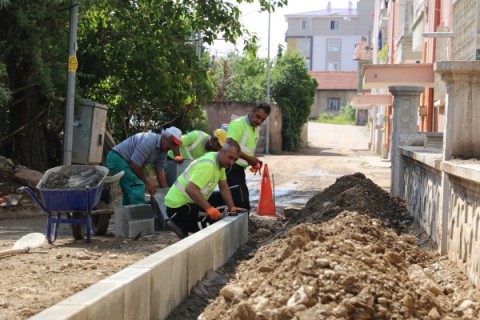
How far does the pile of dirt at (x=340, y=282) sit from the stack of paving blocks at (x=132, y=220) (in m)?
1.90

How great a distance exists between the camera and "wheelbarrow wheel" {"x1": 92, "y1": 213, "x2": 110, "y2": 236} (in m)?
11.2

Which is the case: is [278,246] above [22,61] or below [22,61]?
below

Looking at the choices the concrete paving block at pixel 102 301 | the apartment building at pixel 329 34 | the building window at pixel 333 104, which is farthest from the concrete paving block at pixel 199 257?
the apartment building at pixel 329 34

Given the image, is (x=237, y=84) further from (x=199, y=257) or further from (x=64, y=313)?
(x=64, y=313)

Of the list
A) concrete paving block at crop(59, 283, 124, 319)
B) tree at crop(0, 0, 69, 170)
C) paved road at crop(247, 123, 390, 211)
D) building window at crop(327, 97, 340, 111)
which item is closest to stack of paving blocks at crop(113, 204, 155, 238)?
paved road at crop(247, 123, 390, 211)

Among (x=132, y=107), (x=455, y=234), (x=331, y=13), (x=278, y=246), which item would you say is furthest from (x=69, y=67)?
(x=331, y=13)

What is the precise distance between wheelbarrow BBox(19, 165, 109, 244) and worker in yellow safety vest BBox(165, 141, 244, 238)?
0.91 meters

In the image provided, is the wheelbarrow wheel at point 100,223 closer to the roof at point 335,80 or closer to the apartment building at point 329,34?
the roof at point 335,80

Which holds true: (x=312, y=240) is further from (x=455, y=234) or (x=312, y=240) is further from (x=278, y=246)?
(x=455, y=234)

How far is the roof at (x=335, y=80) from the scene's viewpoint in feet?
294

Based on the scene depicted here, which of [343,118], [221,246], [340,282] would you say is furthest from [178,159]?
[343,118]

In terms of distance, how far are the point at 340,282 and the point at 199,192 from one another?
12.5 ft

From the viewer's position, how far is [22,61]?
1755 cm

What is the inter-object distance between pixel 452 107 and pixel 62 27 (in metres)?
10.5
